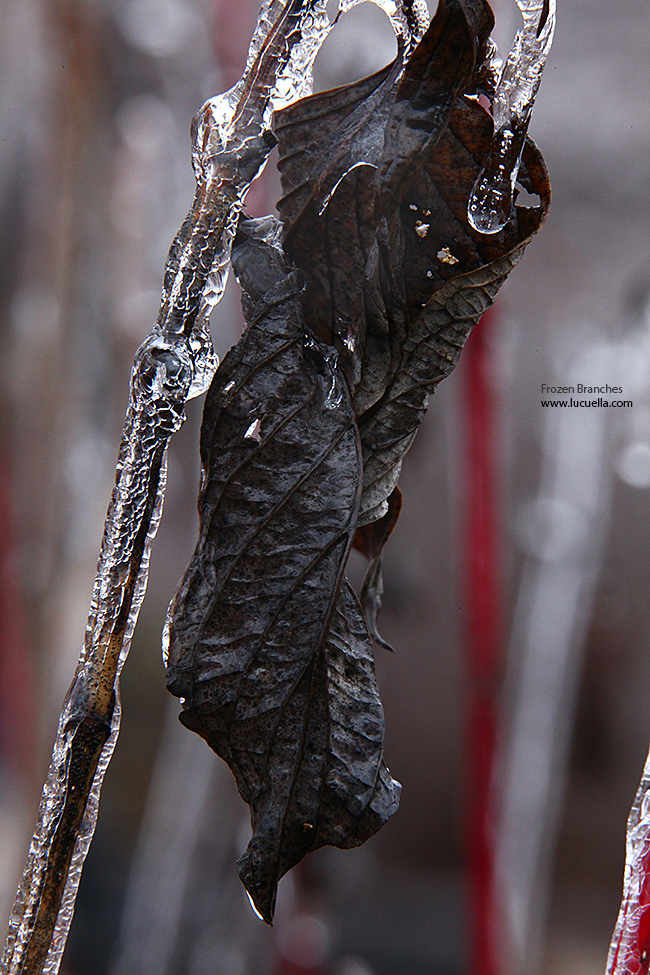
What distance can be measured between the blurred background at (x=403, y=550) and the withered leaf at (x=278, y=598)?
63 centimetres

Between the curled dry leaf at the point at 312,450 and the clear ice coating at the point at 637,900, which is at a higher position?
the curled dry leaf at the point at 312,450

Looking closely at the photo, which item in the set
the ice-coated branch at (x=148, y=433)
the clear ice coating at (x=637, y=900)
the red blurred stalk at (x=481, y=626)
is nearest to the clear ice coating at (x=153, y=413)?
the ice-coated branch at (x=148, y=433)

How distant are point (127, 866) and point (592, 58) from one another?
131 centimetres

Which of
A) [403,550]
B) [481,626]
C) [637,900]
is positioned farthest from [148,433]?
[403,550]

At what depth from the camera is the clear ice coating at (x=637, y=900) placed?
27cm

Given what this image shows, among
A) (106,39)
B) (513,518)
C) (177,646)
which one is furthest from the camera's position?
(513,518)

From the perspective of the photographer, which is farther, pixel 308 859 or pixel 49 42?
pixel 308 859

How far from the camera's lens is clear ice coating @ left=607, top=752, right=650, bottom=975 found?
27 cm

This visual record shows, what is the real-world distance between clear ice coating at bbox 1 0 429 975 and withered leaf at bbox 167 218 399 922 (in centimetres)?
2

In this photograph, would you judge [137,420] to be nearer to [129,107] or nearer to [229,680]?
[229,680]

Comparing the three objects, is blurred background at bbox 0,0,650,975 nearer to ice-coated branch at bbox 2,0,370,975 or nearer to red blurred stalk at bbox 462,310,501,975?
red blurred stalk at bbox 462,310,501,975

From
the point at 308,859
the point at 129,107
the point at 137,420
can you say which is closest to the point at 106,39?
the point at 129,107

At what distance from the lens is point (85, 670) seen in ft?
0.91

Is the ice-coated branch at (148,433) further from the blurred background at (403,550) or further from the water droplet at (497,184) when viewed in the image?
the blurred background at (403,550)
